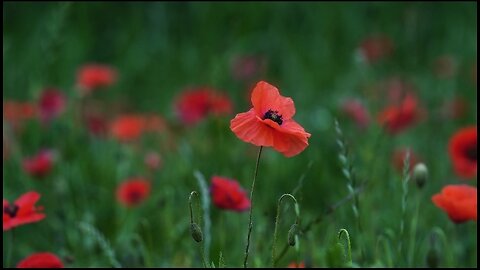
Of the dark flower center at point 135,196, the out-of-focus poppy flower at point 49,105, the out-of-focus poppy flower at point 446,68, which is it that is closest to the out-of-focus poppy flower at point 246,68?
the out-of-focus poppy flower at point 446,68

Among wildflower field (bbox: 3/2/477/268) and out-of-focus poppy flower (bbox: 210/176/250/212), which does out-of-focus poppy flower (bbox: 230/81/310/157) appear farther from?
out-of-focus poppy flower (bbox: 210/176/250/212)

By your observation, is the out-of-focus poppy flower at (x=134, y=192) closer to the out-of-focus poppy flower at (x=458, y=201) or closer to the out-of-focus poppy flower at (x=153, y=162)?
the out-of-focus poppy flower at (x=153, y=162)

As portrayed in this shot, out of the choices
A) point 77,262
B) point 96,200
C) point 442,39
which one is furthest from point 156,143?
point 442,39

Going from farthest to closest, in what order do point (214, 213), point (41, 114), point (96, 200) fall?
point (41, 114), point (96, 200), point (214, 213)

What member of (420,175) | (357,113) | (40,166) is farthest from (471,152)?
(40,166)

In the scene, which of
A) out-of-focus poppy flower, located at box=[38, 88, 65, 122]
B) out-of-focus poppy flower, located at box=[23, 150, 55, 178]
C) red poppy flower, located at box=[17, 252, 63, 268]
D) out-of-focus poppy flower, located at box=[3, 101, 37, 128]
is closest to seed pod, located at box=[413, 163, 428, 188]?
red poppy flower, located at box=[17, 252, 63, 268]

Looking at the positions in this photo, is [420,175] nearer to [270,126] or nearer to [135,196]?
[270,126]

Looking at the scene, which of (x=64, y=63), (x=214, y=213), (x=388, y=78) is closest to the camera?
(x=214, y=213)

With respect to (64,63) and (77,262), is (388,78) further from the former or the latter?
(77,262)
